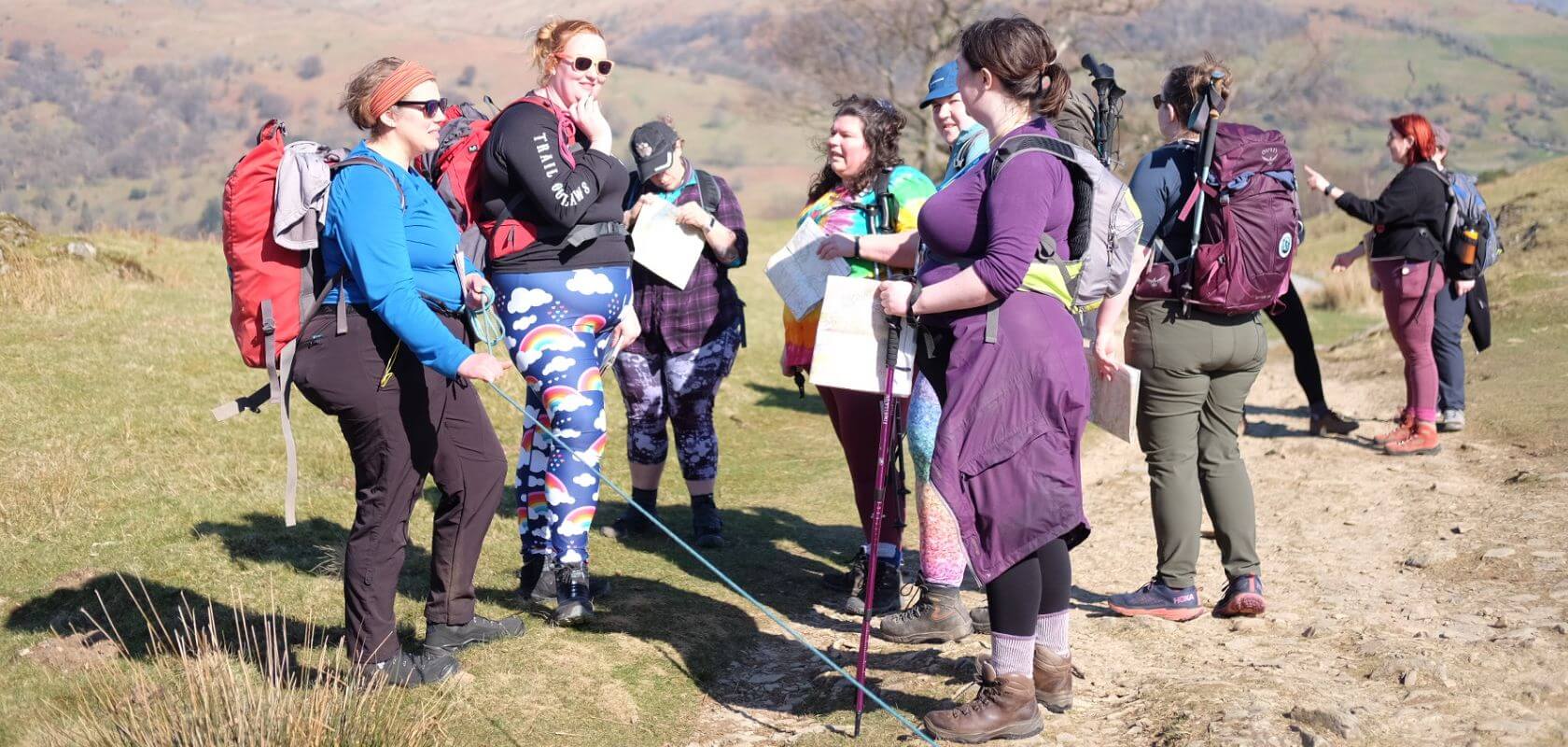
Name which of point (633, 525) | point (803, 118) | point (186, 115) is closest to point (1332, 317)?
point (633, 525)

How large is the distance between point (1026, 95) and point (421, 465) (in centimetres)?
212

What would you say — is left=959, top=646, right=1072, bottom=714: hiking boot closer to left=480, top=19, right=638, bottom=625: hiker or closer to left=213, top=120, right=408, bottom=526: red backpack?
left=480, top=19, right=638, bottom=625: hiker

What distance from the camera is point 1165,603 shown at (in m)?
4.80

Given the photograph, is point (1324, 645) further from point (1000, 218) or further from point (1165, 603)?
point (1000, 218)

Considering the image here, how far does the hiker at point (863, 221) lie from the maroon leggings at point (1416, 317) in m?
3.99

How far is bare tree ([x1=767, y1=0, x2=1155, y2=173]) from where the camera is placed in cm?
3166

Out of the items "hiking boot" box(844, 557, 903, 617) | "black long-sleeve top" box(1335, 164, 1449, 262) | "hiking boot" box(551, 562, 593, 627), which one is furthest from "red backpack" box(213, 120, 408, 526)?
"black long-sleeve top" box(1335, 164, 1449, 262)

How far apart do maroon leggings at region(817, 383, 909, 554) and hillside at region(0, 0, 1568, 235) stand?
12.4 m

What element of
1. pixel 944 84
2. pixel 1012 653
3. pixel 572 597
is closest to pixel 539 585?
pixel 572 597

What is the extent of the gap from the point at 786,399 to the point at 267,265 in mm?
6892

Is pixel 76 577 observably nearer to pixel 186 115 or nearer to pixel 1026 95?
pixel 1026 95

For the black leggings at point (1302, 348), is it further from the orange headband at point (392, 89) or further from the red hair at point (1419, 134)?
the orange headband at point (392, 89)

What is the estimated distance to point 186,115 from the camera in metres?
79.4

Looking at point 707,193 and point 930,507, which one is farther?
point 707,193
